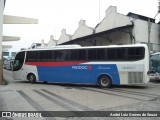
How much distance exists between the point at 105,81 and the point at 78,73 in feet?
6.71

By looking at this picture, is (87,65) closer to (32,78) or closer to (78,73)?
(78,73)

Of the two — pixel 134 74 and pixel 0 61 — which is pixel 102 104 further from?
pixel 0 61

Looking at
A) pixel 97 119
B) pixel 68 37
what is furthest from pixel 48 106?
pixel 68 37

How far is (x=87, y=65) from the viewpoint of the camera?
669 inches

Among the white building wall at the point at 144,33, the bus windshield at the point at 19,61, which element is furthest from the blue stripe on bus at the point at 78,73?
the white building wall at the point at 144,33

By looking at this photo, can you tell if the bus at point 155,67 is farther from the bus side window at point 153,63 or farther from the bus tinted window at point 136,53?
Answer: the bus tinted window at point 136,53

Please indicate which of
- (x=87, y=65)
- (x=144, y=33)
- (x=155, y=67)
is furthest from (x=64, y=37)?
(x=87, y=65)

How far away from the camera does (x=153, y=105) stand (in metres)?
9.60

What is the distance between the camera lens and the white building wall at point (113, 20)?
30719 mm

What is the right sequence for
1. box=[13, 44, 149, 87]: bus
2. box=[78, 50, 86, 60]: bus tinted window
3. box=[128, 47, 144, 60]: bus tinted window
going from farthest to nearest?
Result: box=[78, 50, 86, 60]: bus tinted window
box=[13, 44, 149, 87]: bus
box=[128, 47, 144, 60]: bus tinted window

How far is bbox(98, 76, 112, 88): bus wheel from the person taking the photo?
16.4 m

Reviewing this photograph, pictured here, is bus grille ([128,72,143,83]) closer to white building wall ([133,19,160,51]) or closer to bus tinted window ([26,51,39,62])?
bus tinted window ([26,51,39,62])

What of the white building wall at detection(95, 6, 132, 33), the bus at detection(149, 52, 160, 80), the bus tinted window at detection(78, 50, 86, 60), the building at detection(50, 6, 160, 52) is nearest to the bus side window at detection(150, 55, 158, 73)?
the bus at detection(149, 52, 160, 80)

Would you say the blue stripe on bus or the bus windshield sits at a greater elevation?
the bus windshield
